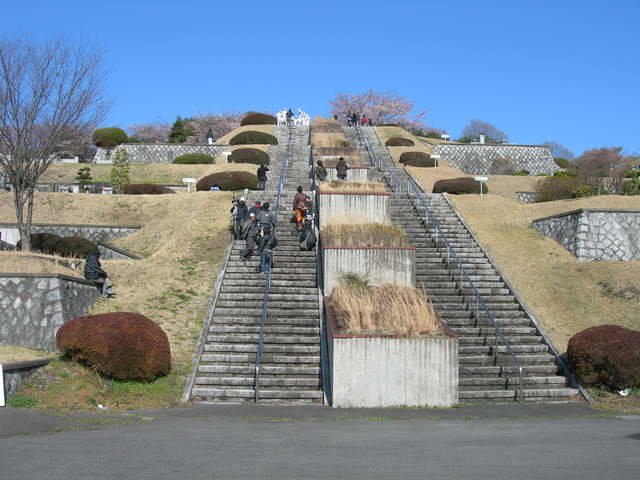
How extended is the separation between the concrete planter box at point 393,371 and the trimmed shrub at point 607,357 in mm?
3158

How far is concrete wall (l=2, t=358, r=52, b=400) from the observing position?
1338 cm

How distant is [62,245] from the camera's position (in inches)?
1029

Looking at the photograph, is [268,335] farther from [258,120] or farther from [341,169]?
[258,120]

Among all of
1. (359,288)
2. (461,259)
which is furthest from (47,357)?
(461,259)

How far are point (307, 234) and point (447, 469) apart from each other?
14.7 metres

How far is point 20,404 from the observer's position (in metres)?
13.3

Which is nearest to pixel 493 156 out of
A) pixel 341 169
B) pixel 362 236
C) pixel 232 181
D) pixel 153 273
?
pixel 232 181

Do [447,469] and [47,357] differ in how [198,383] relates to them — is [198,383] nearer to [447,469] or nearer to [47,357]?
[47,357]

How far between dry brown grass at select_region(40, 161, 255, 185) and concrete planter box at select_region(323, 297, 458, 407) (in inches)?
1106

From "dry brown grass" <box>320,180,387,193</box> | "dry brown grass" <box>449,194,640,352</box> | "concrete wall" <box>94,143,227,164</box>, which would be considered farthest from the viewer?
"concrete wall" <box>94,143,227,164</box>

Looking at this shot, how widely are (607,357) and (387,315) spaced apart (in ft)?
14.9

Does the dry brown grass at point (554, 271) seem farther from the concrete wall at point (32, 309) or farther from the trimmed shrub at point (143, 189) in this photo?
the trimmed shrub at point (143, 189)

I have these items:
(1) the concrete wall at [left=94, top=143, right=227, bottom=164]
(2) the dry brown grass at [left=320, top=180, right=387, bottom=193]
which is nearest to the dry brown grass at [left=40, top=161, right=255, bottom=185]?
(1) the concrete wall at [left=94, top=143, right=227, bottom=164]

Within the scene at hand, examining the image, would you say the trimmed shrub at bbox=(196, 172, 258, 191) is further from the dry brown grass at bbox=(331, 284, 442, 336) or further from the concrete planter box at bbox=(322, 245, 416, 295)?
the dry brown grass at bbox=(331, 284, 442, 336)
